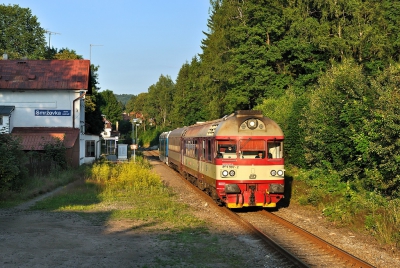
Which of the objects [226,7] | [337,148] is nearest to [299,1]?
[226,7]

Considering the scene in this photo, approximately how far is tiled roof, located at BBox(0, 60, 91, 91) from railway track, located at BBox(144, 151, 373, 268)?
25.7 metres

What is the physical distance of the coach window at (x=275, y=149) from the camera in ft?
50.4

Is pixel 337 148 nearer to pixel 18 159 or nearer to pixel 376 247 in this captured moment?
pixel 376 247

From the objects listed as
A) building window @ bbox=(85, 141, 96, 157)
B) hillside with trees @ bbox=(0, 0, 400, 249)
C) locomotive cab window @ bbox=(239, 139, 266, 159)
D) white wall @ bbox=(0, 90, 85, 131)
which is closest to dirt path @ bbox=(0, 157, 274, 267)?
locomotive cab window @ bbox=(239, 139, 266, 159)

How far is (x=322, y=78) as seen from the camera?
970 inches

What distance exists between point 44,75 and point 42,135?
7.02 m

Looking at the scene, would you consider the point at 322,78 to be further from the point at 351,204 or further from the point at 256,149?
the point at 351,204

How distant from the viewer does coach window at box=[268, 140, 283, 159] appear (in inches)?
605

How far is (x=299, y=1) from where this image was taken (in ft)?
135

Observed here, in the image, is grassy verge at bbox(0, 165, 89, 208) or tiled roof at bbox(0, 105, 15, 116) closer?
grassy verge at bbox(0, 165, 89, 208)

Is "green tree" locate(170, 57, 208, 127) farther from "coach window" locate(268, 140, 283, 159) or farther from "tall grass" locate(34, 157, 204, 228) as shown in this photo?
"coach window" locate(268, 140, 283, 159)

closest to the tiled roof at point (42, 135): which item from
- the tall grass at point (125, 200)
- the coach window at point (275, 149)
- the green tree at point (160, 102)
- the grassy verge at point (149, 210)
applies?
the grassy verge at point (149, 210)

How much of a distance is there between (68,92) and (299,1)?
826 inches

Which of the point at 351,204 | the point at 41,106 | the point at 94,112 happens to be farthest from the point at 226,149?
the point at 94,112
